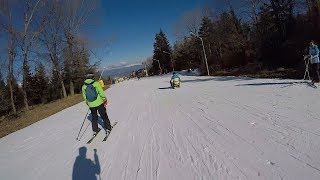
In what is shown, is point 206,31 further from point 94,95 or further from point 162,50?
point 94,95

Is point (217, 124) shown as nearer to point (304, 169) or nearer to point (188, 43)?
point (304, 169)

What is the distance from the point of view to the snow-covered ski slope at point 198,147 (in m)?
4.93

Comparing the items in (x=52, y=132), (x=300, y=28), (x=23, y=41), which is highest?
(x=23, y=41)

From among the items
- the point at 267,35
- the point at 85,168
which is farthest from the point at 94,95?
the point at 267,35

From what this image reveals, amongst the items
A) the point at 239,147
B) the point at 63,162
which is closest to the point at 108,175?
the point at 63,162

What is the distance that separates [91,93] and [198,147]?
4014 millimetres

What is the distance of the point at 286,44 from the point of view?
31.6 meters

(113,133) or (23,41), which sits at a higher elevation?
(23,41)

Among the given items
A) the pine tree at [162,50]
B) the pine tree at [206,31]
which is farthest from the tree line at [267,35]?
the pine tree at [162,50]

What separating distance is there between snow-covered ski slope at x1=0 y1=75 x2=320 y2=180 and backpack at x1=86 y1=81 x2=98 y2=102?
124 centimetres

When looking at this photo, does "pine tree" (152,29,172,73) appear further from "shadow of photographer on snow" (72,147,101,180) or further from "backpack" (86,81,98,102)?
"shadow of photographer on snow" (72,147,101,180)

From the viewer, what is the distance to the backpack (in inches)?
351

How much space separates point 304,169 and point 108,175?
3320 mm

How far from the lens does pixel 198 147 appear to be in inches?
246
